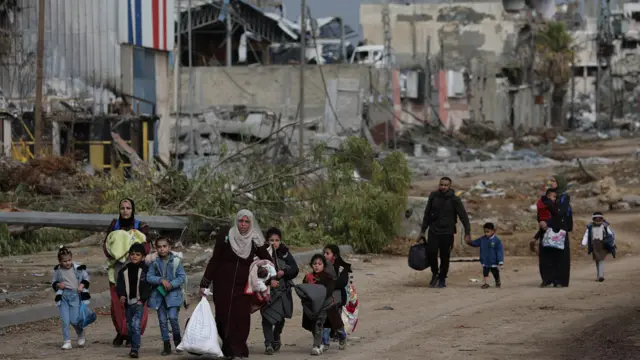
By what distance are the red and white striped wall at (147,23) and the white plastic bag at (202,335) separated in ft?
86.0

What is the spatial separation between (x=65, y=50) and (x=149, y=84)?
315 cm

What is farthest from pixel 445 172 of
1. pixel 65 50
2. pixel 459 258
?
pixel 459 258

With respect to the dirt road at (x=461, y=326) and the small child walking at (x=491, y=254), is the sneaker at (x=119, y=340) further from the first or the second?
the small child walking at (x=491, y=254)

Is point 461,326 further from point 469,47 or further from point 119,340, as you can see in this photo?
point 469,47

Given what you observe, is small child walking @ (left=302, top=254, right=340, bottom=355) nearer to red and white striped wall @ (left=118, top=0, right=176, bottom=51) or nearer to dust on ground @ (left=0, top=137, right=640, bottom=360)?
dust on ground @ (left=0, top=137, right=640, bottom=360)

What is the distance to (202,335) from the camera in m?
10.6

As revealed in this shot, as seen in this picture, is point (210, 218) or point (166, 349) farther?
point (210, 218)

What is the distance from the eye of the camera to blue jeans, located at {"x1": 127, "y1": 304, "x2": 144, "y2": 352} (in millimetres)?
11203

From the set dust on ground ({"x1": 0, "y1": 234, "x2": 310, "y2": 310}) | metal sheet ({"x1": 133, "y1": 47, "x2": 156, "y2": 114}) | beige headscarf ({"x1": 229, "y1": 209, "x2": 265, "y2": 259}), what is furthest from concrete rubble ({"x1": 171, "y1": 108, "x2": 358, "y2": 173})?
beige headscarf ({"x1": 229, "y1": 209, "x2": 265, "y2": 259})

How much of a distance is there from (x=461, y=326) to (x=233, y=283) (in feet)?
10.7

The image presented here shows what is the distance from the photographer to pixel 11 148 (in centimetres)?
3228

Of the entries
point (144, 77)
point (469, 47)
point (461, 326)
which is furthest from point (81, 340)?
point (469, 47)

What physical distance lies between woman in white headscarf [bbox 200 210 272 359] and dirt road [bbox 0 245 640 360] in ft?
1.50

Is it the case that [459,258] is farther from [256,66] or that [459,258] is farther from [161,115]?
[256,66]
